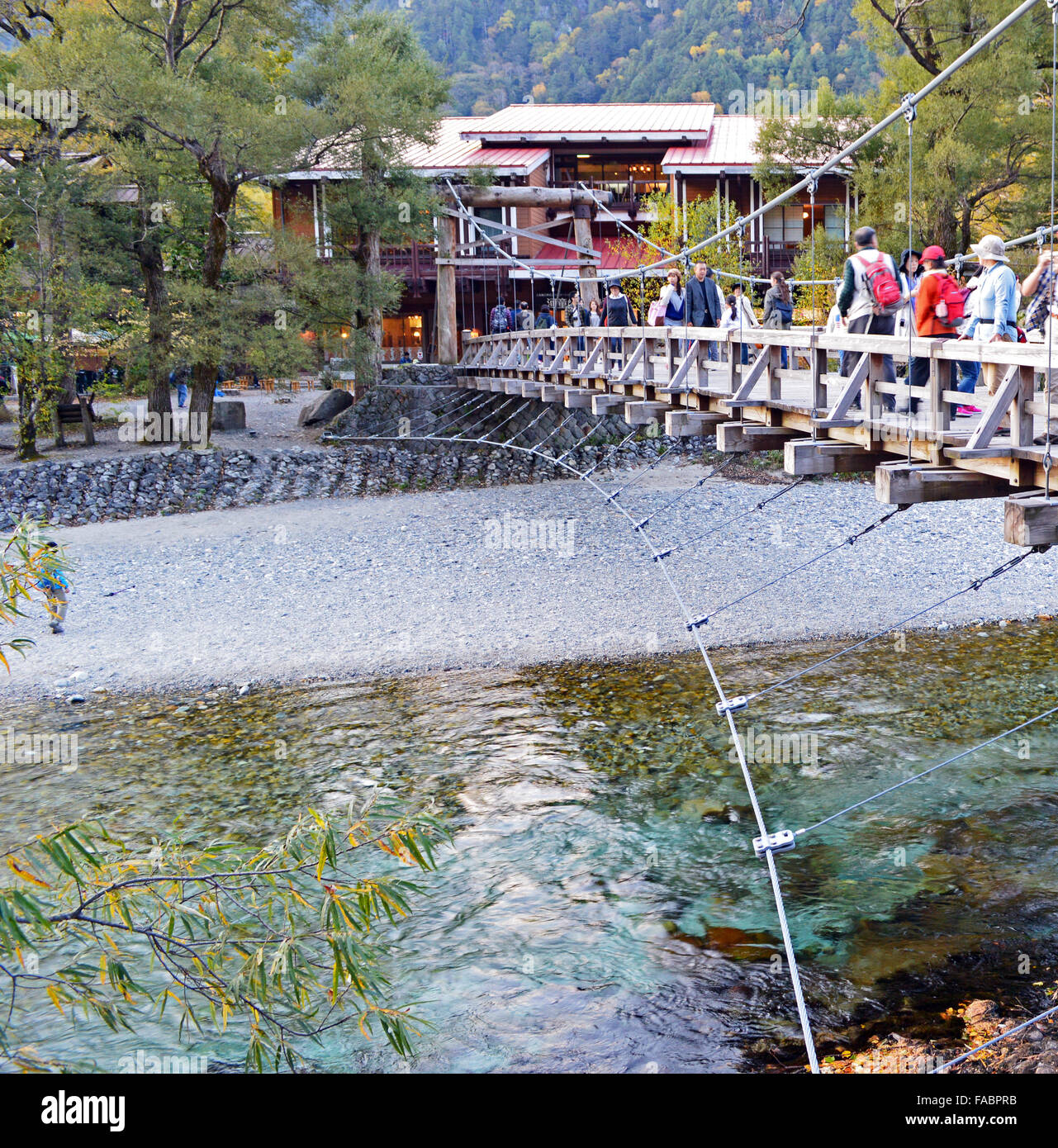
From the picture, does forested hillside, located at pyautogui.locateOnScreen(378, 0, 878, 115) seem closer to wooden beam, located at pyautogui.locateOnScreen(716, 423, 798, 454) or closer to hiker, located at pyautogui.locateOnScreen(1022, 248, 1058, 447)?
wooden beam, located at pyautogui.locateOnScreen(716, 423, 798, 454)

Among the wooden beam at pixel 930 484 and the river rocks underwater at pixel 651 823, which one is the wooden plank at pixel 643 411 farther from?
the wooden beam at pixel 930 484

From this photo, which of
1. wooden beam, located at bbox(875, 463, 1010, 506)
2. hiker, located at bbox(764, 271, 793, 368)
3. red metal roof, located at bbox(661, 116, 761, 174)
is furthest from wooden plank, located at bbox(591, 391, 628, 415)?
red metal roof, located at bbox(661, 116, 761, 174)

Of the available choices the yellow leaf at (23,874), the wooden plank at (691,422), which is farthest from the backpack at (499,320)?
the yellow leaf at (23,874)

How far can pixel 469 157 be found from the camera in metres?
24.2

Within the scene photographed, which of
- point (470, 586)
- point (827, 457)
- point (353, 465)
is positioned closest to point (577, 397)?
point (470, 586)

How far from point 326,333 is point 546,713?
37.6ft

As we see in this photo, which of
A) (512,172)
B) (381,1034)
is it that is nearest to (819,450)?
(381,1034)

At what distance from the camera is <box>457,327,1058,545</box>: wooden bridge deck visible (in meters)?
4.73

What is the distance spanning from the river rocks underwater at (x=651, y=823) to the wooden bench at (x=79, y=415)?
1027cm

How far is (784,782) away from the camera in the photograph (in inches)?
260

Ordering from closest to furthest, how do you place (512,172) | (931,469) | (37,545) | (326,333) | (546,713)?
(37,545)
(931,469)
(546,713)
(326,333)
(512,172)

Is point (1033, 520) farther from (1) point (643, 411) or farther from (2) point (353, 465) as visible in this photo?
(2) point (353, 465)

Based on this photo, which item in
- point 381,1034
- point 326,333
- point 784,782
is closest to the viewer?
point 381,1034

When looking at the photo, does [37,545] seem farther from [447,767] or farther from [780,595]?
Result: [780,595]
